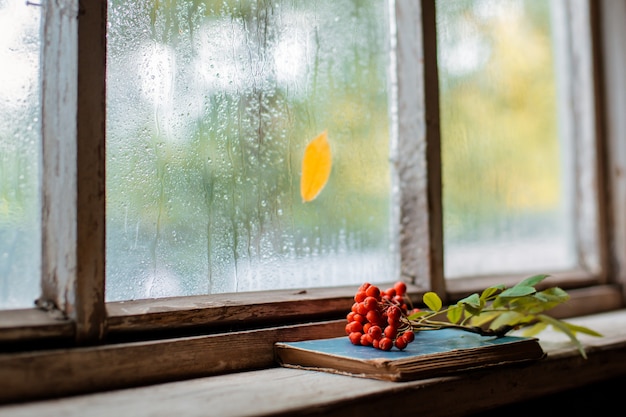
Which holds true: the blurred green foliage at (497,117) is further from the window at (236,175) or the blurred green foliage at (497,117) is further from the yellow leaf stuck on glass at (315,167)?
the yellow leaf stuck on glass at (315,167)

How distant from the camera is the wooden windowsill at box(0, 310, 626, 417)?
31.8 inches

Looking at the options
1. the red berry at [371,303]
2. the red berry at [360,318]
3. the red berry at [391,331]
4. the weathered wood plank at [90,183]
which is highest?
the weathered wood plank at [90,183]

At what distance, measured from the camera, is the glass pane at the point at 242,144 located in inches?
41.1

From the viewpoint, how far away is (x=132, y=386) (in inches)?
36.8

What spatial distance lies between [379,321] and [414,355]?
8cm

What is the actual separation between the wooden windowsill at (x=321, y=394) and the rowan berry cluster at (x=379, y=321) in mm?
91

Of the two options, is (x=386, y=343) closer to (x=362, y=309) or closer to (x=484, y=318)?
(x=362, y=309)

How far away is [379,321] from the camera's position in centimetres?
106

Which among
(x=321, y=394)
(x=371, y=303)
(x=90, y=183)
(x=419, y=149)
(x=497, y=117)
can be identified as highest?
(x=497, y=117)

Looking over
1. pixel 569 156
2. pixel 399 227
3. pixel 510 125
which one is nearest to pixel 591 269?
pixel 569 156

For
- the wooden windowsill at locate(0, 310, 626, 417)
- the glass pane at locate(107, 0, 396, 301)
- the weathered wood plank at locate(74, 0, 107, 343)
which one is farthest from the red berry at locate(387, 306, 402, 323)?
the weathered wood plank at locate(74, 0, 107, 343)

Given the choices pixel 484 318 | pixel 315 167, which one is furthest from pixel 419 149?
pixel 484 318

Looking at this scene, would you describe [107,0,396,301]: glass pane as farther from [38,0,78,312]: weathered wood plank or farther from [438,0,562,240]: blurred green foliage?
[438,0,562,240]: blurred green foliage

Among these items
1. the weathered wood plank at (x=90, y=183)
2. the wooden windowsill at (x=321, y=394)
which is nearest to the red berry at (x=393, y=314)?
the wooden windowsill at (x=321, y=394)
